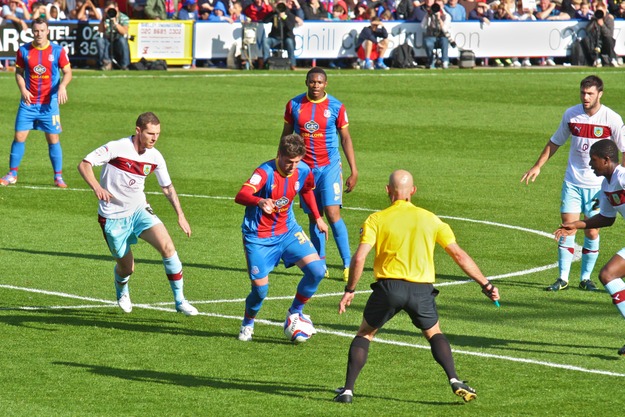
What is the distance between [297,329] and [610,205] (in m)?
3.21

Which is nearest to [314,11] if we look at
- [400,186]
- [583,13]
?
[583,13]

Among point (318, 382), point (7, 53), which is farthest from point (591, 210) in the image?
point (7, 53)

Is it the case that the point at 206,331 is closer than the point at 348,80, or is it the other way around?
the point at 206,331

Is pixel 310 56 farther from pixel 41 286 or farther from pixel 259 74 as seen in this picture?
pixel 41 286

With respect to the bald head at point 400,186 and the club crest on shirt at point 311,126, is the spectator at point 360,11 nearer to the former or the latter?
the club crest on shirt at point 311,126

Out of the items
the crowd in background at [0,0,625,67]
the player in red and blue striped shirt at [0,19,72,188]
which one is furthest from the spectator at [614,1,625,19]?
the player in red and blue striped shirt at [0,19,72,188]

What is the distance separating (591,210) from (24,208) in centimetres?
939

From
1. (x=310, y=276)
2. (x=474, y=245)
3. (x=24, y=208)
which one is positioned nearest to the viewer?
(x=310, y=276)

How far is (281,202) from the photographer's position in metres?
11.0

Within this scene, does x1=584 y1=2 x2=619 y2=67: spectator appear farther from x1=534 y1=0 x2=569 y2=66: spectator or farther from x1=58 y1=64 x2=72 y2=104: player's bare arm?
x1=58 y1=64 x2=72 y2=104: player's bare arm

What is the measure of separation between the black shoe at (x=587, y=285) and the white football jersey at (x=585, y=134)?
1.17 m

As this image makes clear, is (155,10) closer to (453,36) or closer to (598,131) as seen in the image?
(453,36)

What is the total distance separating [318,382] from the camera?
9.89m

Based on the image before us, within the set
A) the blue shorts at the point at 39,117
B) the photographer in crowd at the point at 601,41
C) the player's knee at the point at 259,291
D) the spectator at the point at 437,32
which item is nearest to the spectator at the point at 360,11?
the spectator at the point at 437,32
